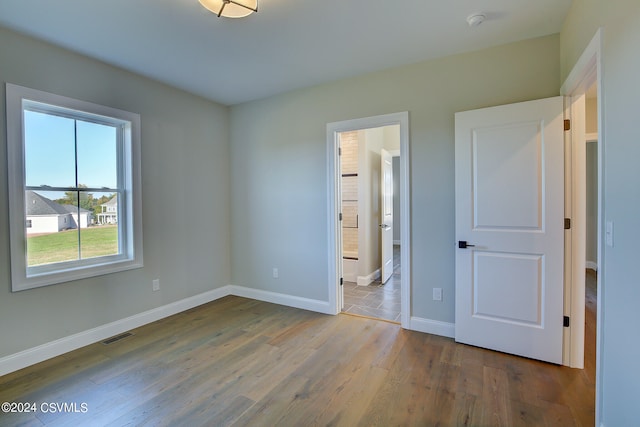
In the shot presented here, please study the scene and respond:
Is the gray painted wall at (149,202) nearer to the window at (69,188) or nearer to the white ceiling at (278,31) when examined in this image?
the window at (69,188)

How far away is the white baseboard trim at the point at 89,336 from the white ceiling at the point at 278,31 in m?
2.57

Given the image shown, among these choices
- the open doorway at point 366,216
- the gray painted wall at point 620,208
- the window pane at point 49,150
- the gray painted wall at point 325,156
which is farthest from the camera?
the open doorway at point 366,216

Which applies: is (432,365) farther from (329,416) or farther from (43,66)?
(43,66)

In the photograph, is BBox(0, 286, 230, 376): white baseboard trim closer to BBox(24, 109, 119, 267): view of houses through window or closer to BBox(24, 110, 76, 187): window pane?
BBox(24, 109, 119, 267): view of houses through window

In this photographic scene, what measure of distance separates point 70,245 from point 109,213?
45 cm

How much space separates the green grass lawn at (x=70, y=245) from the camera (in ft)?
8.30

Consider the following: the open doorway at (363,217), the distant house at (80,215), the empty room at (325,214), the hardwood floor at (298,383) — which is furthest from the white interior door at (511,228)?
the distant house at (80,215)

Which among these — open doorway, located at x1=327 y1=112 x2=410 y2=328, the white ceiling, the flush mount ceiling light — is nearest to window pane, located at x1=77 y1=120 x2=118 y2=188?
the white ceiling

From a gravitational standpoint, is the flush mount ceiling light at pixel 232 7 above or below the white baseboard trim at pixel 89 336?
above

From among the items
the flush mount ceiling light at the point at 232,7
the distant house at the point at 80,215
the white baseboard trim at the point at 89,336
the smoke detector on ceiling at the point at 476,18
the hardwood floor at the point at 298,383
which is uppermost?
Result: the smoke detector on ceiling at the point at 476,18

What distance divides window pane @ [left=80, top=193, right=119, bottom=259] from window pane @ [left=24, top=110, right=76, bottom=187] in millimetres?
295

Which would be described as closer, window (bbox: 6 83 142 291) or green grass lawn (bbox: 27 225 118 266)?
window (bbox: 6 83 142 291)

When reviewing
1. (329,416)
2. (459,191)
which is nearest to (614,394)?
(329,416)

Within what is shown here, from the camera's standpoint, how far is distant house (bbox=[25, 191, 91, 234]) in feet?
8.18
